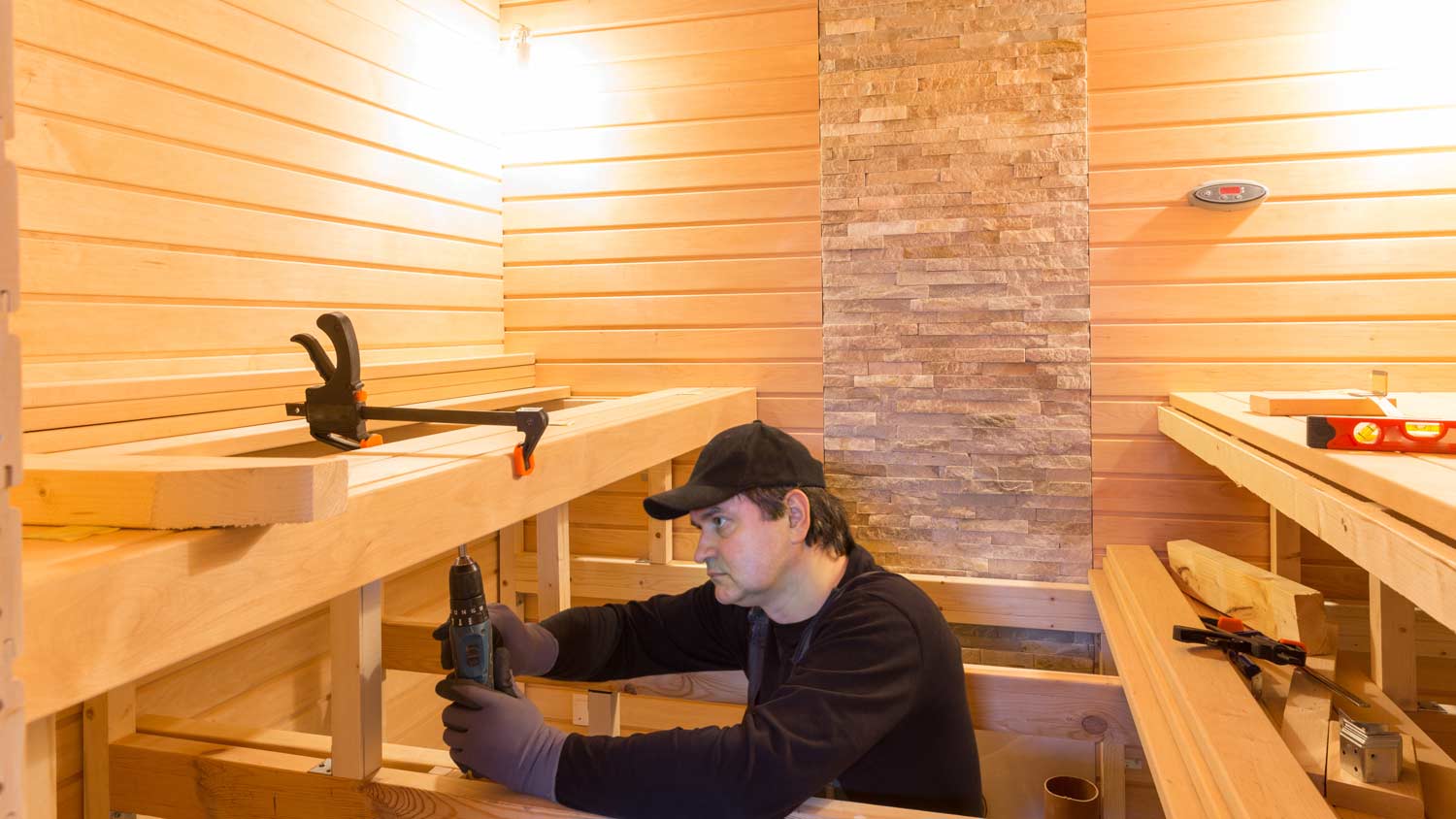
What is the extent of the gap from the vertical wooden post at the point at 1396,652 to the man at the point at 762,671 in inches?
42.3

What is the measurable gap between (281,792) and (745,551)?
94 cm

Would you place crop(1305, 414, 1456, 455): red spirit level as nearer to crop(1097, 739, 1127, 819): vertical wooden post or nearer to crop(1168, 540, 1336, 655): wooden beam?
crop(1168, 540, 1336, 655): wooden beam

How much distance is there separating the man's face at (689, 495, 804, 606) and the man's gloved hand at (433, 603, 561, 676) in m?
0.36

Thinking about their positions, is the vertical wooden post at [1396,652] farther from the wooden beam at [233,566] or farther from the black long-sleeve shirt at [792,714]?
the wooden beam at [233,566]

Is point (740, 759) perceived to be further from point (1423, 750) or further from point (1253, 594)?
point (1253, 594)

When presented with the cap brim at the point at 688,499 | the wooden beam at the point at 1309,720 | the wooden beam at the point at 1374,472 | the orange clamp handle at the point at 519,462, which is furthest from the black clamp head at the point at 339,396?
the wooden beam at the point at 1309,720

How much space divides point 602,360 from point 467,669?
2.34 m

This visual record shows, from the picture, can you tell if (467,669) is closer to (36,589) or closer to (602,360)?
(36,589)

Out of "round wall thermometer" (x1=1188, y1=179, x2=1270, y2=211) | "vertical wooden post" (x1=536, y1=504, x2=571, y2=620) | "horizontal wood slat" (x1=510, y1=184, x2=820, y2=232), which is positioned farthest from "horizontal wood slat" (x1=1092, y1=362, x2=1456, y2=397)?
"vertical wooden post" (x1=536, y1=504, x2=571, y2=620)

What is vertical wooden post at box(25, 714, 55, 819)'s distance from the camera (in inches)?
75.7

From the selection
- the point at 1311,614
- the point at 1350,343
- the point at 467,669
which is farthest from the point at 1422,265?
the point at 467,669

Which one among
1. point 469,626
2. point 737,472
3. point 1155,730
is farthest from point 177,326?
point 1155,730

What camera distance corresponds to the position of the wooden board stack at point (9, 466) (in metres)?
0.61

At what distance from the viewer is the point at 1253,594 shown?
241 cm
